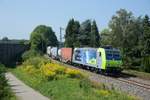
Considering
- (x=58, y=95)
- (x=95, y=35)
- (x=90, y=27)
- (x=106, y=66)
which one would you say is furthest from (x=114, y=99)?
(x=90, y=27)

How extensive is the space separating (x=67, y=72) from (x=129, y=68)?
64.7 feet

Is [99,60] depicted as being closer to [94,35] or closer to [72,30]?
[94,35]

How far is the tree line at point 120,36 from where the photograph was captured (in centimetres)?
5484

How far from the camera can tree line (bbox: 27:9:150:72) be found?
54.8 meters

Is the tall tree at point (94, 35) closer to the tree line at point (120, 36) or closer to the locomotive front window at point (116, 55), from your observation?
the tree line at point (120, 36)

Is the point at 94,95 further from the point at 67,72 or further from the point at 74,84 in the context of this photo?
the point at 67,72

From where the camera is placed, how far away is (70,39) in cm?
11062

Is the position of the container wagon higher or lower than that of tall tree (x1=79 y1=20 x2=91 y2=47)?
lower

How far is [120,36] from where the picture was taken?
7438 centimetres

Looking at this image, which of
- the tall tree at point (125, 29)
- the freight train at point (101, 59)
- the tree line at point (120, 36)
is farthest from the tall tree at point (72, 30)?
the freight train at point (101, 59)

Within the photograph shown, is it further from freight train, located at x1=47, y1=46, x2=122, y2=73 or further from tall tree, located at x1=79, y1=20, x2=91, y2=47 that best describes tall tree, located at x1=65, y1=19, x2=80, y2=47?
freight train, located at x1=47, y1=46, x2=122, y2=73

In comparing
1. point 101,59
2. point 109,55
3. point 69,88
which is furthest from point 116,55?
point 69,88

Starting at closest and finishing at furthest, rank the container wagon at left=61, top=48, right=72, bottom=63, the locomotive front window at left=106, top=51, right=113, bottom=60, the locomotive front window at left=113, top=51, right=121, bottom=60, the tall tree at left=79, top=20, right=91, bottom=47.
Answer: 1. the locomotive front window at left=106, top=51, right=113, bottom=60
2. the locomotive front window at left=113, top=51, right=121, bottom=60
3. the container wagon at left=61, top=48, right=72, bottom=63
4. the tall tree at left=79, top=20, right=91, bottom=47

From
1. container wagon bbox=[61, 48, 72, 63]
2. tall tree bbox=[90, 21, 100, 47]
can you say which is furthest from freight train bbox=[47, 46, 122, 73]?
tall tree bbox=[90, 21, 100, 47]
